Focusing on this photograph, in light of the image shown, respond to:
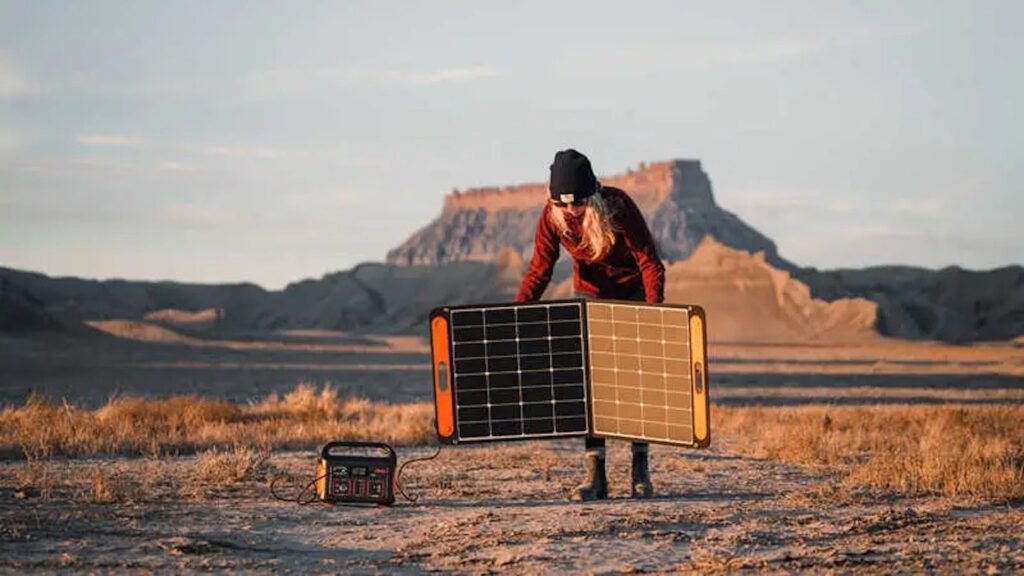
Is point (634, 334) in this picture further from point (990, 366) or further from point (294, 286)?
point (294, 286)

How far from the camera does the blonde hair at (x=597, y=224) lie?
10.2 metres

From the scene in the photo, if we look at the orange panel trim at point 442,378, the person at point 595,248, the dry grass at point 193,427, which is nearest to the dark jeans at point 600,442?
the person at point 595,248

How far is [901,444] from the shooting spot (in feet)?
51.3

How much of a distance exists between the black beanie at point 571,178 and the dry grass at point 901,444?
307 centimetres

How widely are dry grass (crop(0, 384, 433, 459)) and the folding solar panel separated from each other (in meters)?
3.88

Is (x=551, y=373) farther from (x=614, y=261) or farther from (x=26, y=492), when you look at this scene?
(x=26, y=492)

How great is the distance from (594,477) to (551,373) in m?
0.77

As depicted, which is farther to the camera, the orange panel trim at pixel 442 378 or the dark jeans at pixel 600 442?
the dark jeans at pixel 600 442

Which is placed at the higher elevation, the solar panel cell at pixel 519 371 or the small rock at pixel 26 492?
the solar panel cell at pixel 519 371

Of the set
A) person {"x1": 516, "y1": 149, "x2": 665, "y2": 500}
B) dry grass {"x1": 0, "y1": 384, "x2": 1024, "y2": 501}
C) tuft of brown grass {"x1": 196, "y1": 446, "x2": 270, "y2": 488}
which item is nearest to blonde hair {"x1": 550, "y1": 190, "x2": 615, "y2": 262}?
person {"x1": 516, "y1": 149, "x2": 665, "y2": 500}

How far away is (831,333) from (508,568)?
76364mm

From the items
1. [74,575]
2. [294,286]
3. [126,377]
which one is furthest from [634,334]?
[294,286]

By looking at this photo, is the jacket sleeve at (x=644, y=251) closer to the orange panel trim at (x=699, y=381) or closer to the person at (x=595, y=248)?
the person at (x=595, y=248)

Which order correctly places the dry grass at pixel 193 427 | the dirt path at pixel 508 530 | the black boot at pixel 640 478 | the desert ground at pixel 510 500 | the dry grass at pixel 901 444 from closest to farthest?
1. the dirt path at pixel 508 530
2. the desert ground at pixel 510 500
3. the black boot at pixel 640 478
4. the dry grass at pixel 901 444
5. the dry grass at pixel 193 427
